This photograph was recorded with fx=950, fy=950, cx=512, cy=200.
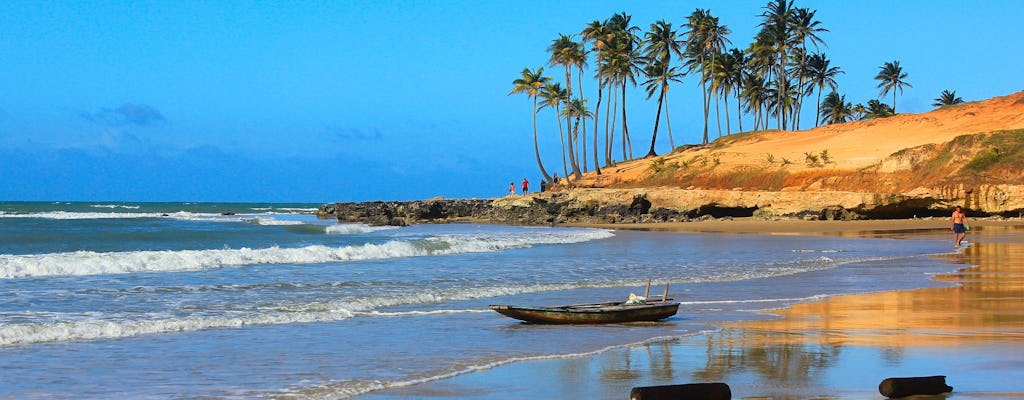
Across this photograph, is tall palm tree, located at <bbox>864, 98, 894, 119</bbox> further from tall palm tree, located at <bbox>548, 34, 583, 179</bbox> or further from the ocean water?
the ocean water

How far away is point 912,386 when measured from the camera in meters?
7.63

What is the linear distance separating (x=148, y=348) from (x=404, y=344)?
9.65ft

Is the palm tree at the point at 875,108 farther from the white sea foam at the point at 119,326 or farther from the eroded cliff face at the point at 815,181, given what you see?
the white sea foam at the point at 119,326

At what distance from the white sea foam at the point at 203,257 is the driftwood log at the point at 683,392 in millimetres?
17985

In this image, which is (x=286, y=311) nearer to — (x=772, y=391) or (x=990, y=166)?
(x=772, y=391)

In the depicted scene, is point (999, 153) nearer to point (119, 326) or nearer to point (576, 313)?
point (576, 313)

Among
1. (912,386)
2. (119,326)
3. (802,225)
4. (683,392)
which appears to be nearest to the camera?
(683,392)

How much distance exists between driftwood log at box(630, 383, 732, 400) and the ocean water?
2.84 metres

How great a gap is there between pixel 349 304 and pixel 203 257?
10536mm

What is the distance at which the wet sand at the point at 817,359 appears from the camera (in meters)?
8.38

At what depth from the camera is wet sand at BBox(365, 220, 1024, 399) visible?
8375 millimetres

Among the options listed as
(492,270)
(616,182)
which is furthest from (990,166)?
(492,270)

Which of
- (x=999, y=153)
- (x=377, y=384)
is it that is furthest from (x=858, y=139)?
(x=377, y=384)

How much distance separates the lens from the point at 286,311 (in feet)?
48.1
